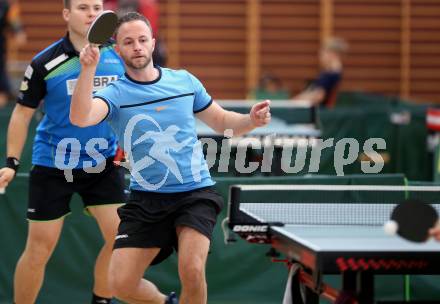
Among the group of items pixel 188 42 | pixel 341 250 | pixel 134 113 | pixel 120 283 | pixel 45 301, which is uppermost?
pixel 188 42

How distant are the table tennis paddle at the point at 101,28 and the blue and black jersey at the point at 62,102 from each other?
1.25m

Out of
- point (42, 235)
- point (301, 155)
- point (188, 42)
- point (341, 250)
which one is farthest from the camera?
point (188, 42)

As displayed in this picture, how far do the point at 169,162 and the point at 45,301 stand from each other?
2.10 m

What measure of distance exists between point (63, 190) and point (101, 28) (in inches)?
62.5

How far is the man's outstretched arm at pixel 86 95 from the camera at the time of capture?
4.31 meters

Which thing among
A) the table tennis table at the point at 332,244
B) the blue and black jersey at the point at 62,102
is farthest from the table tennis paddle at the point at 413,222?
the blue and black jersey at the point at 62,102

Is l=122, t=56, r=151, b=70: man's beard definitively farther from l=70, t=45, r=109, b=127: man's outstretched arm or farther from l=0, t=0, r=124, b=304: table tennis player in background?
l=0, t=0, r=124, b=304: table tennis player in background

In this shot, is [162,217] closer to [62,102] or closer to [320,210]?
[320,210]

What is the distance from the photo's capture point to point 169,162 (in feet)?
15.9

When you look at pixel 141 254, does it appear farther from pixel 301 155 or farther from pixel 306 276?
pixel 301 155

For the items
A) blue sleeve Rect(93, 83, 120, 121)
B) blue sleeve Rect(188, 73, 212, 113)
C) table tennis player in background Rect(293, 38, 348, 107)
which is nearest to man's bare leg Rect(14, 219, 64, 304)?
blue sleeve Rect(93, 83, 120, 121)

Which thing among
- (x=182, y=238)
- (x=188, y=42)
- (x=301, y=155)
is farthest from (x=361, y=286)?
(x=188, y=42)

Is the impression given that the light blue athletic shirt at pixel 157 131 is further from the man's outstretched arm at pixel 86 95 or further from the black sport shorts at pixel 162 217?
the man's outstretched arm at pixel 86 95

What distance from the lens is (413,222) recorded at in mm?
3566
